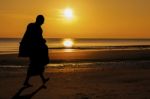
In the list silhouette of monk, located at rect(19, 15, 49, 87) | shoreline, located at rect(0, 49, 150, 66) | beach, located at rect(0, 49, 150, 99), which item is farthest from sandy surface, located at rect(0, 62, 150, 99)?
shoreline, located at rect(0, 49, 150, 66)

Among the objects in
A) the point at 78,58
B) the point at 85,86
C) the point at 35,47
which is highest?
the point at 35,47

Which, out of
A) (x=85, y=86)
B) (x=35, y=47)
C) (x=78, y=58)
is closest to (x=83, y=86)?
(x=85, y=86)

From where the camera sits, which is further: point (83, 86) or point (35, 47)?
point (83, 86)

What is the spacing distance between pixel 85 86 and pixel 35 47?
203 cm

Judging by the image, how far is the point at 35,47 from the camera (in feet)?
40.3

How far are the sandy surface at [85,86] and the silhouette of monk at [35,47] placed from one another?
673 millimetres

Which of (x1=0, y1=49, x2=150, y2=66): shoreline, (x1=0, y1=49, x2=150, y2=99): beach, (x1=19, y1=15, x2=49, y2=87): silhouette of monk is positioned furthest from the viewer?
(x1=0, y1=49, x2=150, y2=66): shoreline

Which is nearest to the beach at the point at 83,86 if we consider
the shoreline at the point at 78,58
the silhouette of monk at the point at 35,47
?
the silhouette of monk at the point at 35,47

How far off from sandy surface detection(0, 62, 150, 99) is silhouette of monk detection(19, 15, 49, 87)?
0.67 metres

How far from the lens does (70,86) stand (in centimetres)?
1329

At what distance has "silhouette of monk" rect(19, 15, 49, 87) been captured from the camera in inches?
479

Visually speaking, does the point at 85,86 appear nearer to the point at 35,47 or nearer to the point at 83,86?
the point at 83,86

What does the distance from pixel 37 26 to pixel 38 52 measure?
0.68 metres

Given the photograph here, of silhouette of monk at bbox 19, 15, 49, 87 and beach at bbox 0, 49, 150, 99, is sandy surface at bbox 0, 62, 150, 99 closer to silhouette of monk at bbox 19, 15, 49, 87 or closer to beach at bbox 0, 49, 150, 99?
beach at bbox 0, 49, 150, 99
